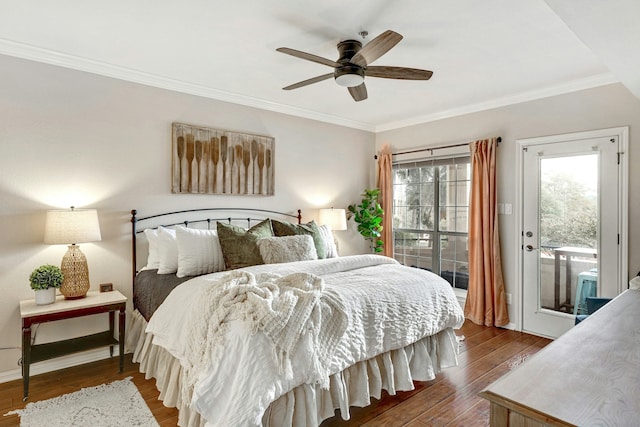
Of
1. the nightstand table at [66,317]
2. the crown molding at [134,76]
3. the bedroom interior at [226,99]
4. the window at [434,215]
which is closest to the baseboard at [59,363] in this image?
the bedroom interior at [226,99]

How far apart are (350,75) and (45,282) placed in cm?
266

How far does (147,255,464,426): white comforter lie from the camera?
5.61 ft

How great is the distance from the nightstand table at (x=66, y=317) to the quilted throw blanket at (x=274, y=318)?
1130mm

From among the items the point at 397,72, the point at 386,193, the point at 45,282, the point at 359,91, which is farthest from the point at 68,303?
the point at 386,193

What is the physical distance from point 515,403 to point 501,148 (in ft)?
12.3

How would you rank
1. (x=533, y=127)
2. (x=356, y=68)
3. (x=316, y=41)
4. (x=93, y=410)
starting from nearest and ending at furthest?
1. (x=93, y=410)
2. (x=356, y=68)
3. (x=316, y=41)
4. (x=533, y=127)

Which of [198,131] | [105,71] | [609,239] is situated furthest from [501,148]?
[105,71]

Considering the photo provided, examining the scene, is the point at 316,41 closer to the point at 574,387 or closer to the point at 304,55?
the point at 304,55

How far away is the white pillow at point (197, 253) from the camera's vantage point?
2.89 meters

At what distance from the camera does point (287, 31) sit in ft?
8.43

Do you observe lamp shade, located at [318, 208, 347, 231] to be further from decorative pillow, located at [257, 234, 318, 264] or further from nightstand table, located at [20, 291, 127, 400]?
nightstand table, located at [20, 291, 127, 400]

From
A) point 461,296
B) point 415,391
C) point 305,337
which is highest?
point 305,337

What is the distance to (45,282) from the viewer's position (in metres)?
2.65

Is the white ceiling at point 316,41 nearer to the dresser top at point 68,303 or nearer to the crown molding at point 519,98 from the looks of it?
the crown molding at point 519,98
